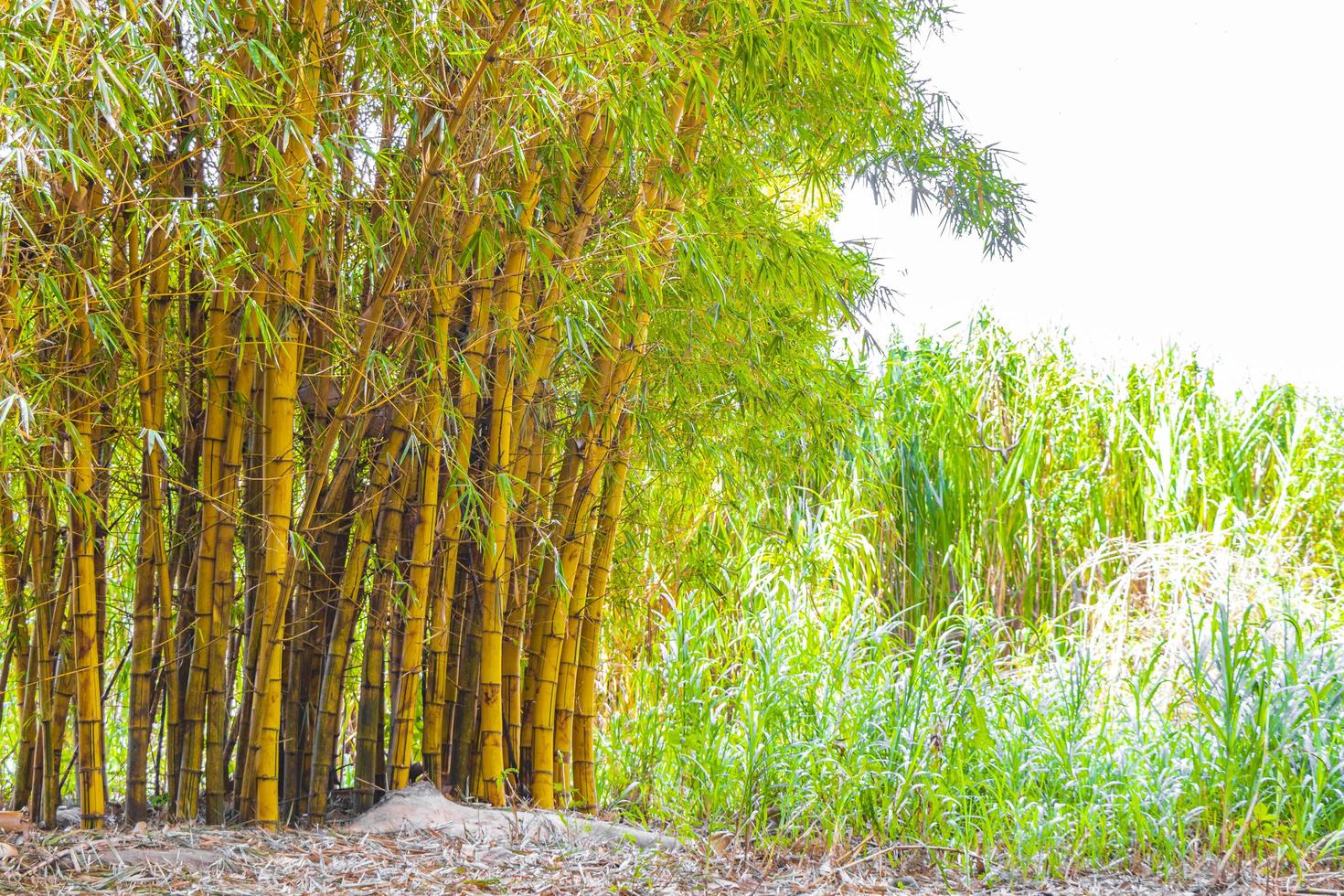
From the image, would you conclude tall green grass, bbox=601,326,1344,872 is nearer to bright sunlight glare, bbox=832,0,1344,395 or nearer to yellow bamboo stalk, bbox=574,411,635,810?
yellow bamboo stalk, bbox=574,411,635,810

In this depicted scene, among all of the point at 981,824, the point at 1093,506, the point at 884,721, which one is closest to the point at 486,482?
the point at 884,721

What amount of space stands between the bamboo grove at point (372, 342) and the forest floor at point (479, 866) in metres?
0.15

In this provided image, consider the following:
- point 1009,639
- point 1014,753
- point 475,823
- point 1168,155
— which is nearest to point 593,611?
point 475,823

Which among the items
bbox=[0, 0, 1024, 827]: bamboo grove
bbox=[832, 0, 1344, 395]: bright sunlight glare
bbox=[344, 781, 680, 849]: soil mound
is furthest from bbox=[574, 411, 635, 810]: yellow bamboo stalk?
bbox=[832, 0, 1344, 395]: bright sunlight glare

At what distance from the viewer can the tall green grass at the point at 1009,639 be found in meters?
2.35

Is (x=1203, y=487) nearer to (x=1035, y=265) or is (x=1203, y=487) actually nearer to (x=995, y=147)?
(x=995, y=147)

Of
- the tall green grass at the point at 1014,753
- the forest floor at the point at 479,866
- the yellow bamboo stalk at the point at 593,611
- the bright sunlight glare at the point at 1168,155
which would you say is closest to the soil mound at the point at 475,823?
the forest floor at the point at 479,866

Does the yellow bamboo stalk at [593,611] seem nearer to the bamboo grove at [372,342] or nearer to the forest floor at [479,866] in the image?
the bamboo grove at [372,342]

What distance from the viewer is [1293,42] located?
26.1 ft

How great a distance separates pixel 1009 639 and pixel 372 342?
2728 millimetres

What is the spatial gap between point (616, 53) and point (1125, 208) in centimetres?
723

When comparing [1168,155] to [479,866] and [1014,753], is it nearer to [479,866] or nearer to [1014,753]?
[1014,753]

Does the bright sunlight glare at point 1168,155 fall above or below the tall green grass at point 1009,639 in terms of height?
above

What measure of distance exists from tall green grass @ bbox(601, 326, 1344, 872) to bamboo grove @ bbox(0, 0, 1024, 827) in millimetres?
580
